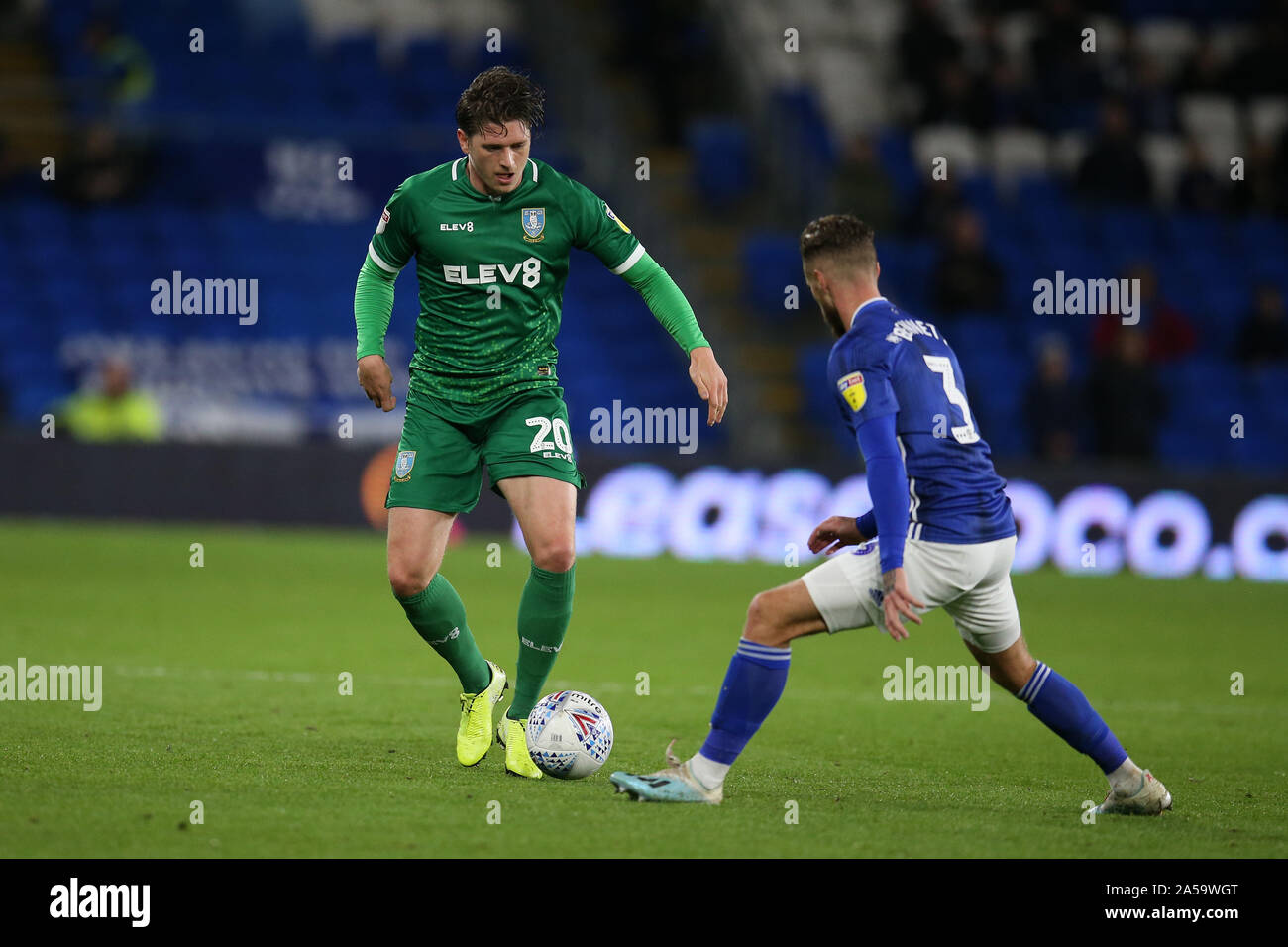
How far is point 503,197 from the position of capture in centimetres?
649

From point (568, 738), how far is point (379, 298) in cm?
182

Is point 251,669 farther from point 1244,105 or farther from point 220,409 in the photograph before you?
point 1244,105

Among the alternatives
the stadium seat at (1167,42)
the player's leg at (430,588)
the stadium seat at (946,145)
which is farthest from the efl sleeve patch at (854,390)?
the stadium seat at (1167,42)

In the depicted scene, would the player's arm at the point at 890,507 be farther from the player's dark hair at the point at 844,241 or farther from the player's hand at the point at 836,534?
the player's dark hair at the point at 844,241

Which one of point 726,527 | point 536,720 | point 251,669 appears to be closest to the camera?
point 536,720

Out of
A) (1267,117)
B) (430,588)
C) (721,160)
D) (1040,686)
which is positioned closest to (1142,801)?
(1040,686)

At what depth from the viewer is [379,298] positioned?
6645mm

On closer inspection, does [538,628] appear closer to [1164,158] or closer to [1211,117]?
[1164,158]

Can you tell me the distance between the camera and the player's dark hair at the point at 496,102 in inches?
242

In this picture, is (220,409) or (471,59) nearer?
(220,409)

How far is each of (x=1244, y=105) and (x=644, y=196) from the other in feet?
24.0
